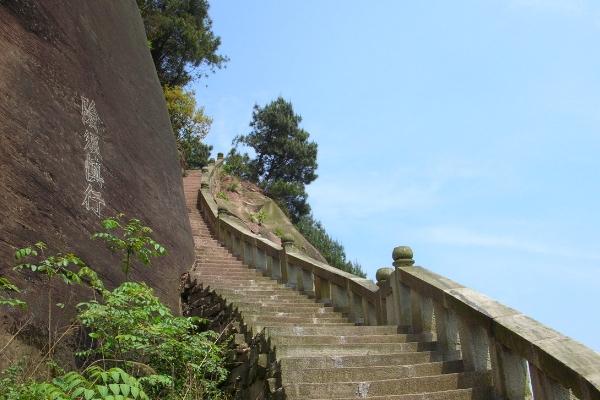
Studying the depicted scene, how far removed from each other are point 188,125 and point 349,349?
80.8 feet

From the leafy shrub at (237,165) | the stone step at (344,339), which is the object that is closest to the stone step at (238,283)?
the stone step at (344,339)

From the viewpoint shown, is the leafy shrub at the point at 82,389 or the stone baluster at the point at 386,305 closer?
the leafy shrub at the point at 82,389

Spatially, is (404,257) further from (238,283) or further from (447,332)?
(238,283)

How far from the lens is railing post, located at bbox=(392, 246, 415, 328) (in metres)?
7.98

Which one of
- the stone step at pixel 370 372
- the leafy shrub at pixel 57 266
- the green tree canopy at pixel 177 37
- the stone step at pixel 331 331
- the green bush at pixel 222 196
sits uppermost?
the green tree canopy at pixel 177 37

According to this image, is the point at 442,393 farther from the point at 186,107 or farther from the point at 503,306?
the point at 186,107

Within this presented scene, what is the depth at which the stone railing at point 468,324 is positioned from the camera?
A: 4988mm

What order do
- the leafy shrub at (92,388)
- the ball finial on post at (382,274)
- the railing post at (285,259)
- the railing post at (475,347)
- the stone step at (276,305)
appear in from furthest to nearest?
the railing post at (285,259), the stone step at (276,305), the ball finial on post at (382,274), the railing post at (475,347), the leafy shrub at (92,388)

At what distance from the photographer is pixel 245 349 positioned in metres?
7.23

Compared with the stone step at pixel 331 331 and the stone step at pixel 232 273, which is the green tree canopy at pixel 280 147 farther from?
the stone step at pixel 331 331

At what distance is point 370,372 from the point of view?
6.05 meters

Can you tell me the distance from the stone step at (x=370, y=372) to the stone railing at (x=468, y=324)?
0.26m

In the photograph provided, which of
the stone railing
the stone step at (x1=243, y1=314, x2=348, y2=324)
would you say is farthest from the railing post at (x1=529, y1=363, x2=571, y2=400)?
the stone step at (x1=243, y1=314, x2=348, y2=324)

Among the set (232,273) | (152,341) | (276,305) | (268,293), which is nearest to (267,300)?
(276,305)
